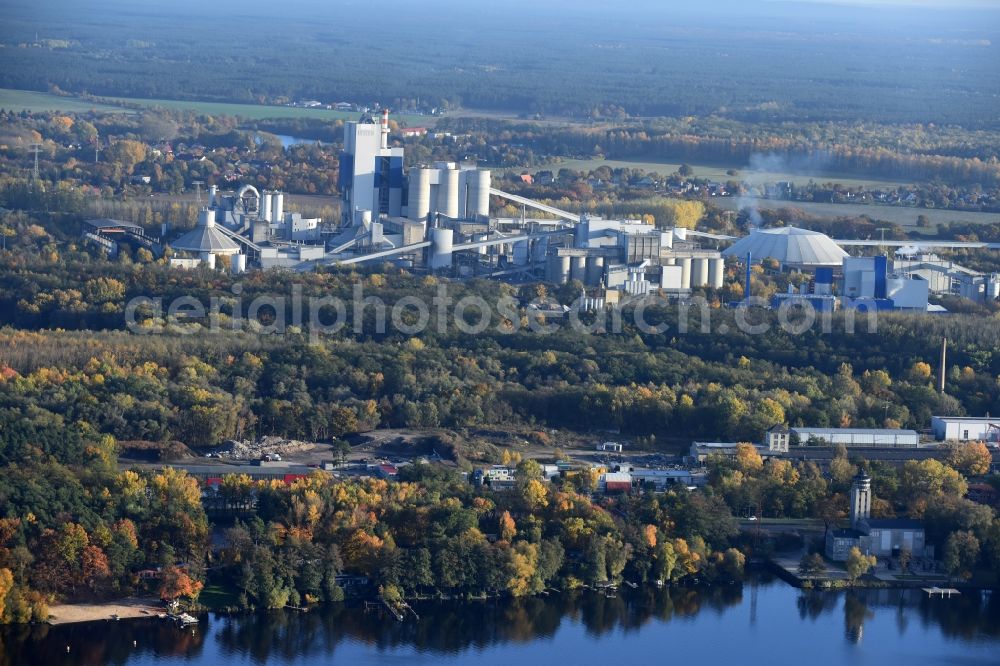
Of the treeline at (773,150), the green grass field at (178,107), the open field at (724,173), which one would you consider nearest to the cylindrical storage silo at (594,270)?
the open field at (724,173)

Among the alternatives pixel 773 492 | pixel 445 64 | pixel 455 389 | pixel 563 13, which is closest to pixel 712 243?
pixel 455 389

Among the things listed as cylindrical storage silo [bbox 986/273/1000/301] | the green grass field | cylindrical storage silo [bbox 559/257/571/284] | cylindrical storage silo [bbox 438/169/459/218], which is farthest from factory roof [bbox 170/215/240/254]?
the green grass field

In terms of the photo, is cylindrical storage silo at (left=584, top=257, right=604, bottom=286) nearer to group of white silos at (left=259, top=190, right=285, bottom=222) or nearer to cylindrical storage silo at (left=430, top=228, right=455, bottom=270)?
cylindrical storage silo at (left=430, top=228, right=455, bottom=270)

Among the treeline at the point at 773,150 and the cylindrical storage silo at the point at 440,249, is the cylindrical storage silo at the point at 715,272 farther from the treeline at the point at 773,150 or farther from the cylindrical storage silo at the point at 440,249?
the treeline at the point at 773,150

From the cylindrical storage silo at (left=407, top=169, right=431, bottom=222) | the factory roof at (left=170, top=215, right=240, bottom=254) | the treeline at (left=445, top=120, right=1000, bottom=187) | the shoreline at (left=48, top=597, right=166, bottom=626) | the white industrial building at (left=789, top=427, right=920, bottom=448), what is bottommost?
the shoreline at (left=48, top=597, right=166, bottom=626)

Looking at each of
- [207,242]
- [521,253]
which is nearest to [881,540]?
[521,253]

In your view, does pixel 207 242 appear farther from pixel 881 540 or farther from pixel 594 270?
pixel 881 540
